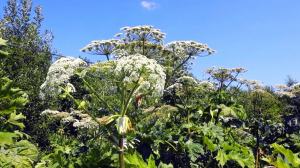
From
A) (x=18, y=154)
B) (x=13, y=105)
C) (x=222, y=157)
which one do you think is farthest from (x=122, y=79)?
(x=222, y=157)

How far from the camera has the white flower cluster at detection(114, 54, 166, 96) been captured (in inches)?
106

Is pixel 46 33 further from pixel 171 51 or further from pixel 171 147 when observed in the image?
pixel 171 147

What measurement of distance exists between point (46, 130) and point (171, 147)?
5.44 metres

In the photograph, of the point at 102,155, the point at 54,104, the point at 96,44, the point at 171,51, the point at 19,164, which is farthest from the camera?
the point at 54,104

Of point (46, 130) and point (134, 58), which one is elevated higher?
point (134, 58)

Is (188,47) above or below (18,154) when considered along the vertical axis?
above

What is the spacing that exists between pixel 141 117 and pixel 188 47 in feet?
5.24

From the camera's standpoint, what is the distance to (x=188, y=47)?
18.5 feet

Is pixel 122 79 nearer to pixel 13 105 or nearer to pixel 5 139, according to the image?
pixel 13 105

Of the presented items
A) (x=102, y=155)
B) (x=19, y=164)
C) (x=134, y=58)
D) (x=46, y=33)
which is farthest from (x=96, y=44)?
(x=46, y=33)

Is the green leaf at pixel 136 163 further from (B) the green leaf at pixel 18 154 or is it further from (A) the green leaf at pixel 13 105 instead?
(A) the green leaf at pixel 13 105

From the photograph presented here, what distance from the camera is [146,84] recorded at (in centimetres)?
286

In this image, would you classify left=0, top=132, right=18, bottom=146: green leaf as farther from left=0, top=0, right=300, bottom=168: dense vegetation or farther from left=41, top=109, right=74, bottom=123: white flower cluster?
left=41, top=109, right=74, bottom=123: white flower cluster

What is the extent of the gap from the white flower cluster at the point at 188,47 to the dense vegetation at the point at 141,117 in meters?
0.02
